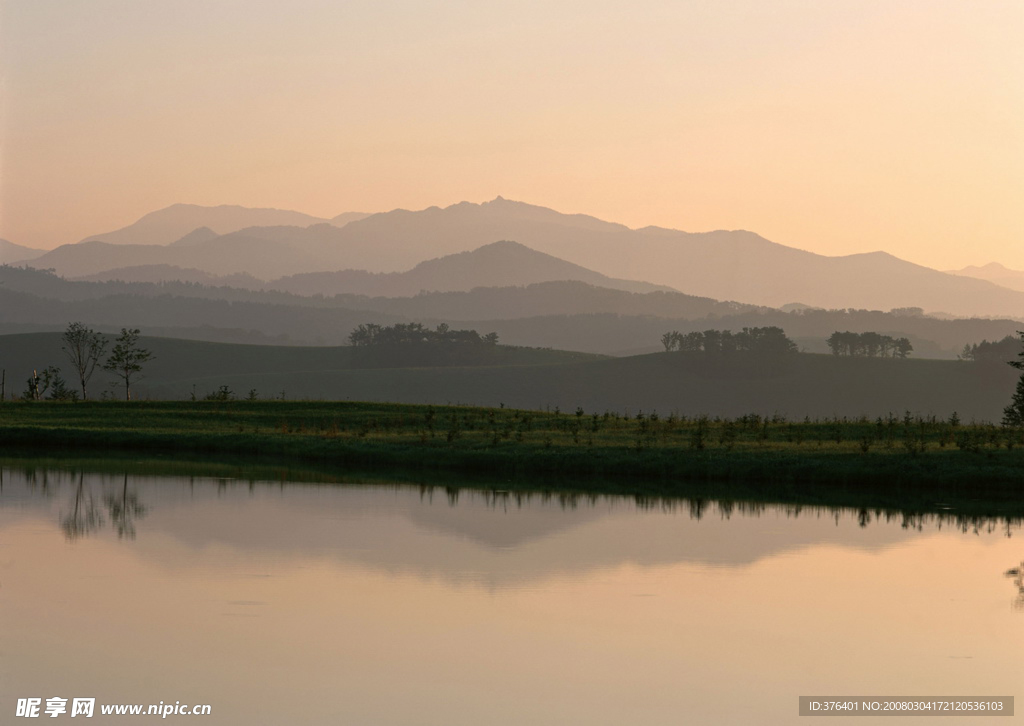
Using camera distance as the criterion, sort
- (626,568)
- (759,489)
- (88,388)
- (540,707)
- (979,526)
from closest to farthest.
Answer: (540,707)
(626,568)
(979,526)
(759,489)
(88,388)

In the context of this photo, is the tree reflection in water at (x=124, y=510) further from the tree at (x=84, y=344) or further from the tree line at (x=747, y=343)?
the tree line at (x=747, y=343)

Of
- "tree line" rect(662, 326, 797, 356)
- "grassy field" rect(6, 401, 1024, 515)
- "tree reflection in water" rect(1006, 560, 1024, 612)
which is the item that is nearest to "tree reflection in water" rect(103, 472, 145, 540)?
"grassy field" rect(6, 401, 1024, 515)

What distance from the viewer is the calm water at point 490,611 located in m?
15.1

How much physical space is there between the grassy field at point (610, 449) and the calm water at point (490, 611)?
279 inches

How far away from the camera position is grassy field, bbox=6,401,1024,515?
38.0 m

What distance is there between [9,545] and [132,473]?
1403 cm

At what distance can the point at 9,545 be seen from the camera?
2428cm

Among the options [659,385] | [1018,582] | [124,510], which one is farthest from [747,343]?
[1018,582]

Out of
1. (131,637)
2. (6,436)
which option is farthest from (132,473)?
(131,637)

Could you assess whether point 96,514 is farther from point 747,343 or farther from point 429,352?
point 429,352

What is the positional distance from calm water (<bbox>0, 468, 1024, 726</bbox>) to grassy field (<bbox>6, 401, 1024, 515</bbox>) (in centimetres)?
708

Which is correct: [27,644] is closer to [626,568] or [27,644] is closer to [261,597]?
[261,597]

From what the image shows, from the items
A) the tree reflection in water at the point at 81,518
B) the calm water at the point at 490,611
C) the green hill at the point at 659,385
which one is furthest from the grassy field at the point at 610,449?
the green hill at the point at 659,385

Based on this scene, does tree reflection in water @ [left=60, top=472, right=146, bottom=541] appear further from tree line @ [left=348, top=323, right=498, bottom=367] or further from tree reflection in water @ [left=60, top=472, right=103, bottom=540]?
tree line @ [left=348, top=323, right=498, bottom=367]
